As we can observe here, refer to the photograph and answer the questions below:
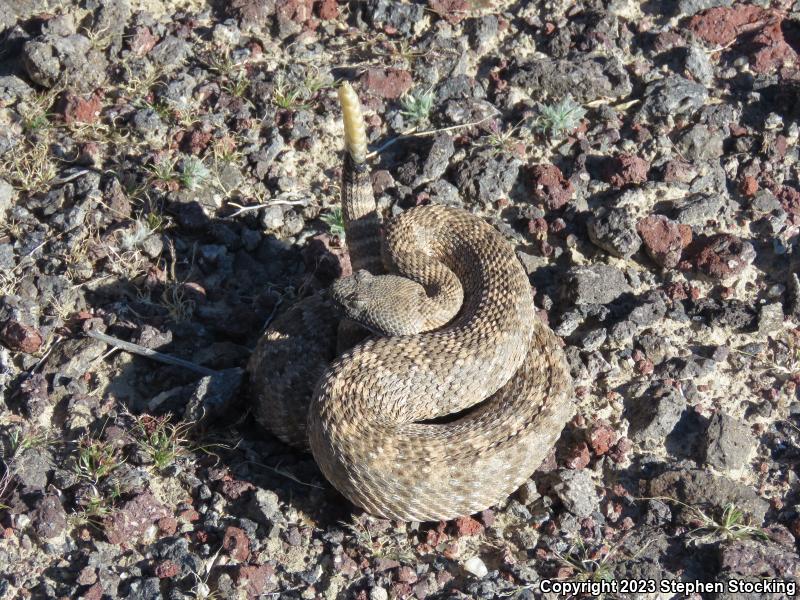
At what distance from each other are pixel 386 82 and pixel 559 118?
4.71ft

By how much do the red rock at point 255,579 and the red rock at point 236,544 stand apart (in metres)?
0.07

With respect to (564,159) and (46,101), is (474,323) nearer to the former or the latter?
(564,159)

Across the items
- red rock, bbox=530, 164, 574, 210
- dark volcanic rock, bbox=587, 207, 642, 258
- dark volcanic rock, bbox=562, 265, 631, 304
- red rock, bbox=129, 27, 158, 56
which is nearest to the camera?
dark volcanic rock, bbox=562, 265, 631, 304

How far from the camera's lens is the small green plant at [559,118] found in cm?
702

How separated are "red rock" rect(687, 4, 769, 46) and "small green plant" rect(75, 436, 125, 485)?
5603 millimetres

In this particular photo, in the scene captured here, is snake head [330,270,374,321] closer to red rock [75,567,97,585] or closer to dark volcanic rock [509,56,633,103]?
red rock [75,567,97,585]

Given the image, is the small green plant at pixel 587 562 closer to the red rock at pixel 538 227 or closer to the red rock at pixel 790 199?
the red rock at pixel 538 227

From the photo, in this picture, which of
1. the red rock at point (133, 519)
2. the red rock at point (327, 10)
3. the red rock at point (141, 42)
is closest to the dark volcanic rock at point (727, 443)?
the red rock at point (133, 519)

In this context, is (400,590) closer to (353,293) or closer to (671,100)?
(353,293)

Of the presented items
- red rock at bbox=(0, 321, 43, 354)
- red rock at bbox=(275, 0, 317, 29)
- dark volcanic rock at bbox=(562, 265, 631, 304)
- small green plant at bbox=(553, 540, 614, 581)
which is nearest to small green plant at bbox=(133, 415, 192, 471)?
red rock at bbox=(0, 321, 43, 354)

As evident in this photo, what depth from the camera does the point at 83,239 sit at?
21.3 ft

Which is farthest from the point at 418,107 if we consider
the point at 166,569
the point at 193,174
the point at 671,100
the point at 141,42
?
the point at 166,569

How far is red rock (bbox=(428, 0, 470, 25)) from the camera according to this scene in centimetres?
780

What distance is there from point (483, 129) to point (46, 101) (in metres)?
3.41
